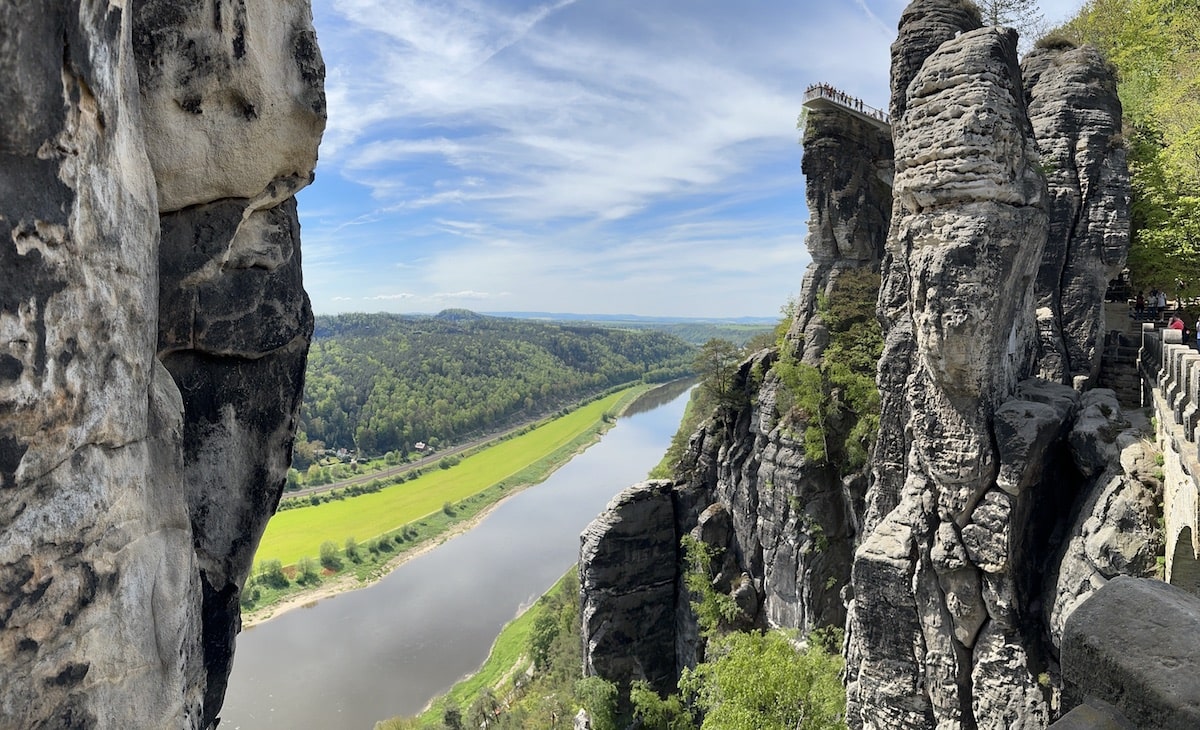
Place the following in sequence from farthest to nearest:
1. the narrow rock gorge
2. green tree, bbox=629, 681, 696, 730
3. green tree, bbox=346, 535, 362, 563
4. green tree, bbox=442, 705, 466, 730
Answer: green tree, bbox=346, 535, 362, 563, green tree, bbox=442, 705, 466, 730, green tree, bbox=629, 681, 696, 730, the narrow rock gorge

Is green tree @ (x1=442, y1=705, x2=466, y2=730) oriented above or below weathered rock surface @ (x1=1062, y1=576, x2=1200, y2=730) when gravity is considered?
below

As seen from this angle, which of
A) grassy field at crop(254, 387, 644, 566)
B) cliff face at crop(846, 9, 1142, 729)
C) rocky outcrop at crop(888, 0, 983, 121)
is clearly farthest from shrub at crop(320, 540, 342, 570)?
rocky outcrop at crop(888, 0, 983, 121)

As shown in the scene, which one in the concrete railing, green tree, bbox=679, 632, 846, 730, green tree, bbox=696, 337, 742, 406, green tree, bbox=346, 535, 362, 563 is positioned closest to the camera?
the concrete railing

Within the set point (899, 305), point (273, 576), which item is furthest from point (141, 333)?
point (273, 576)

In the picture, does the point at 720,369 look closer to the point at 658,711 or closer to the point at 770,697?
the point at 658,711

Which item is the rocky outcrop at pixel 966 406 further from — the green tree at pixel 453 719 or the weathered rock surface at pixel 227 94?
the green tree at pixel 453 719

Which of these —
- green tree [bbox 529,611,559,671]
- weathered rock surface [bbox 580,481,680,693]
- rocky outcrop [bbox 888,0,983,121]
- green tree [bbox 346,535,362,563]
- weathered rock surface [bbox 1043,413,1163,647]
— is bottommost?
green tree [bbox 346,535,362,563]

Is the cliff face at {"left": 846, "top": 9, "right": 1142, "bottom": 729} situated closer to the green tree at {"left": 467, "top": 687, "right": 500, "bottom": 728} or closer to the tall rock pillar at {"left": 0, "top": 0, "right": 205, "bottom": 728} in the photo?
the tall rock pillar at {"left": 0, "top": 0, "right": 205, "bottom": 728}
